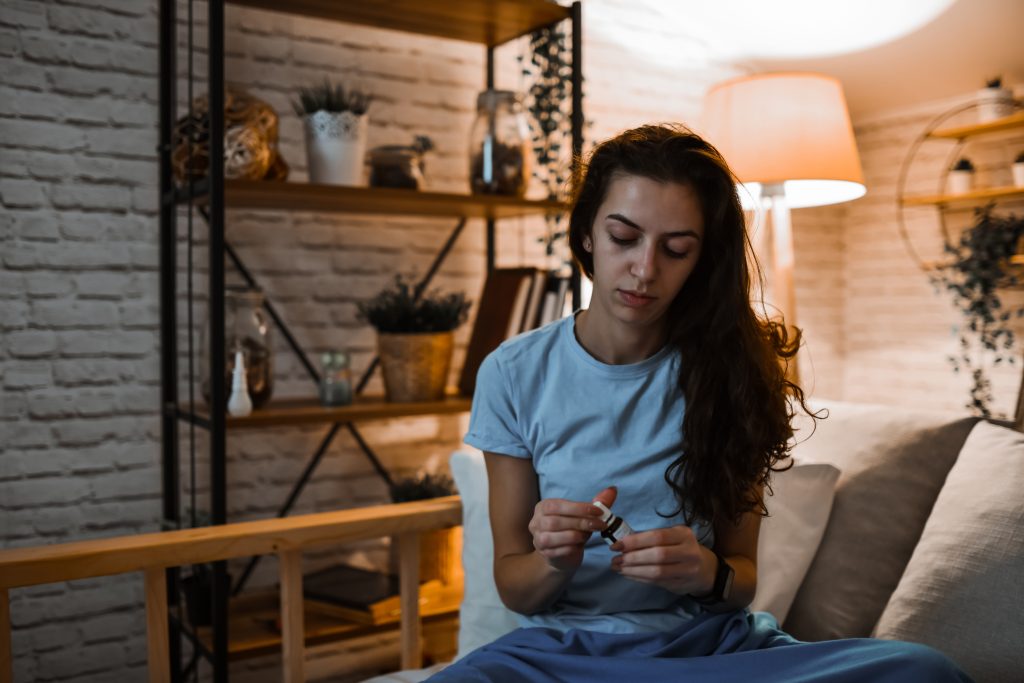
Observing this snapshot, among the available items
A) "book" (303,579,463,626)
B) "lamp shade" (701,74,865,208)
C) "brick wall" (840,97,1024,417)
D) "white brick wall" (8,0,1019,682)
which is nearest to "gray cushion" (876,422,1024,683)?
"lamp shade" (701,74,865,208)

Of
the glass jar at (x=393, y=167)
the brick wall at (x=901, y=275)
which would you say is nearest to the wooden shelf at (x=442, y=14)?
the glass jar at (x=393, y=167)

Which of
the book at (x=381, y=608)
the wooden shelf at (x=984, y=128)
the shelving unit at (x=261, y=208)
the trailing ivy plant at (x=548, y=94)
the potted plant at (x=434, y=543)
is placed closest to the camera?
the shelving unit at (x=261, y=208)

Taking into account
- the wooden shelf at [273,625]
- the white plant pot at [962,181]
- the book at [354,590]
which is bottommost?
the wooden shelf at [273,625]

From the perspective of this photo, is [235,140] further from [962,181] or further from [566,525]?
[962,181]

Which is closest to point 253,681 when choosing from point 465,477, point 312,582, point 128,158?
point 312,582

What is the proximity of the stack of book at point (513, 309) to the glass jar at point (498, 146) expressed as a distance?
234 mm

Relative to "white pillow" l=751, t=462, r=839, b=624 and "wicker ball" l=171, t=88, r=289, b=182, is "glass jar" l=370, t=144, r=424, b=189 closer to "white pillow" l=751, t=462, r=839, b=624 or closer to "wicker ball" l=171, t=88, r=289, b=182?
"wicker ball" l=171, t=88, r=289, b=182

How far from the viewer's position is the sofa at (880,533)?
4.35ft

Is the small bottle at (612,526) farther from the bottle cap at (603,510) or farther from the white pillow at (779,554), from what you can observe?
the white pillow at (779,554)

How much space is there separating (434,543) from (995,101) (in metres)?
2.65

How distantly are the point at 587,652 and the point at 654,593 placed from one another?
5.4 inches

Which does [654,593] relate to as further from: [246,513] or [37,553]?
[246,513]

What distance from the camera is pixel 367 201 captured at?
208cm

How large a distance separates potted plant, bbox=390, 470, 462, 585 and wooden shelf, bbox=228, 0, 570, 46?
1144 mm
